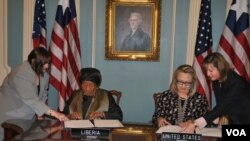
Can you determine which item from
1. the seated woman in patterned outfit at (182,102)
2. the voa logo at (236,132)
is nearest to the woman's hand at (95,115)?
the seated woman in patterned outfit at (182,102)

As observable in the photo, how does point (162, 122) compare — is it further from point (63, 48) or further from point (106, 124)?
point (63, 48)

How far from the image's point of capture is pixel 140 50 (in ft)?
14.8

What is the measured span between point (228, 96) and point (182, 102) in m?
0.64

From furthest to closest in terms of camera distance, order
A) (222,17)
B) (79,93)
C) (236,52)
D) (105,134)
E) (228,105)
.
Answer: (222,17), (236,52), (79,93), (228,105), (105,134)

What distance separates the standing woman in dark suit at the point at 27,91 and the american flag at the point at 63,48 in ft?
2.84

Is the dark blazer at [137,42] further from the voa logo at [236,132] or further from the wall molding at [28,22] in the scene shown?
the voa logo at [236,132]

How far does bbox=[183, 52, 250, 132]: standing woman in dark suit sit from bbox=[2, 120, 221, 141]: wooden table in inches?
11.3

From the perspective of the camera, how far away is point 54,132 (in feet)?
9.12

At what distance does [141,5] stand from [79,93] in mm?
1536

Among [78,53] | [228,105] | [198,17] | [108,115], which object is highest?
[198,17]

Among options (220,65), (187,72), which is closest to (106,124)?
(187,72)

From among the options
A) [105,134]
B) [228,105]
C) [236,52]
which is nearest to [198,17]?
[236,52]

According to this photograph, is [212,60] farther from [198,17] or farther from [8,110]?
Answer: [8,110]

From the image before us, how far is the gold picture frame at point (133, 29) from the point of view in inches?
175
